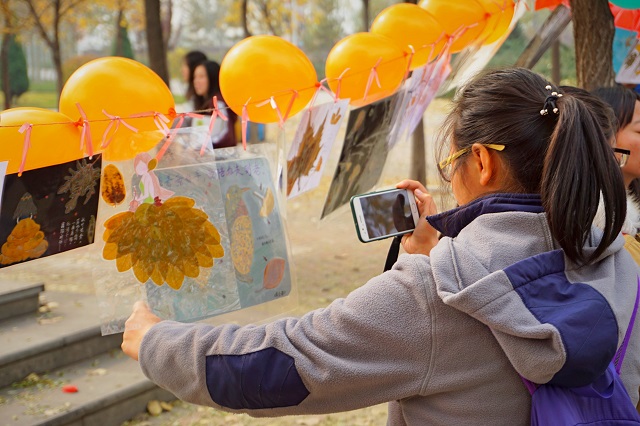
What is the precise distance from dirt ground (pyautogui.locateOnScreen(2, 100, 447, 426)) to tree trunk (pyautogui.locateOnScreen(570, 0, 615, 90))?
3.35ft

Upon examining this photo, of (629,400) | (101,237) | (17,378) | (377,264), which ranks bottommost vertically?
(377,264)

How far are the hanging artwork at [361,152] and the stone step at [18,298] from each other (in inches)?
93.4

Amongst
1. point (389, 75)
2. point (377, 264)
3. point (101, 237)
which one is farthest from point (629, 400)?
point (377, 264)

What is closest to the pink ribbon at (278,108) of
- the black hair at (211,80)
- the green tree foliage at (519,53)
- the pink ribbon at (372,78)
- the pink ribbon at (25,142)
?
the pink ribbon at (372,78)

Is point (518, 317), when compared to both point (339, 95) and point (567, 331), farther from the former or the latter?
point (339, 95)

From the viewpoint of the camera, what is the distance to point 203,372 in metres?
1.10

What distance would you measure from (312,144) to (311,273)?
3.82 meters

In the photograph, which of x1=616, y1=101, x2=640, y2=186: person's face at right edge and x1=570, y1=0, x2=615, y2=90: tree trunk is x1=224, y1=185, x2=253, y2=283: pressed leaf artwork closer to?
x1=616, y1=101, x2=640, y2=186: person's face at right edge

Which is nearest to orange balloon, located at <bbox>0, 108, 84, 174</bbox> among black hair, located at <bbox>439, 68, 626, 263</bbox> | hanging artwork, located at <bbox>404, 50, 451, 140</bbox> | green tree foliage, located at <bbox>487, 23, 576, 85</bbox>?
black hair, located at <bbox>439, 68, 626, 263</bbox>

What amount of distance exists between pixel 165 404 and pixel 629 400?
3.04 meters

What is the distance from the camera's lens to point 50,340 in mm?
3717

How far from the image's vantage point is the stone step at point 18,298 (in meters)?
3.98

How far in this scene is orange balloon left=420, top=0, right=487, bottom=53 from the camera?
10.2ft

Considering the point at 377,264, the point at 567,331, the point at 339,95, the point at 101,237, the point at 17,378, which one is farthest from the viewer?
the point at 377,264
